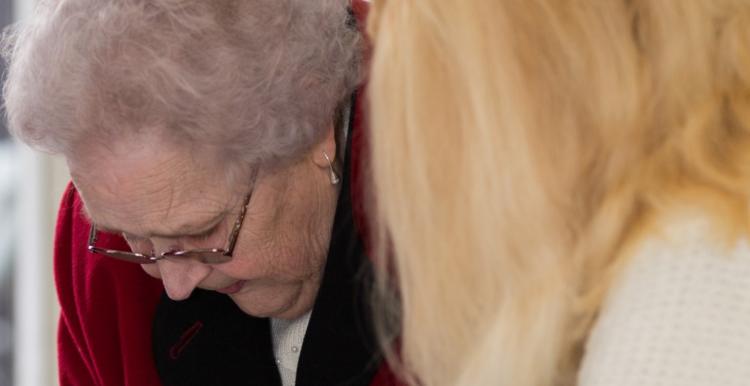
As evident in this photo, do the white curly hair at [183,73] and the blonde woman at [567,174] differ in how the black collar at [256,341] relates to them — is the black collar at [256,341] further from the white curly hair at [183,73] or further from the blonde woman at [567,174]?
the blonde woman at [567,174]

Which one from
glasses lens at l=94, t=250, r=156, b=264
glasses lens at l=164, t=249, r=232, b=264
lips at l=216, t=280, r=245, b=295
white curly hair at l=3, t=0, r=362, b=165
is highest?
white curly hair at l=3, t=0, r=362, b=165

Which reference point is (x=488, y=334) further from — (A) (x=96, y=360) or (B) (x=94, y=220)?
(A) (x=96, y=360)

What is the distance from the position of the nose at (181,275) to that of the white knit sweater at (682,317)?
2.25 ft

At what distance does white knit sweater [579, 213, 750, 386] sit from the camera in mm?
860

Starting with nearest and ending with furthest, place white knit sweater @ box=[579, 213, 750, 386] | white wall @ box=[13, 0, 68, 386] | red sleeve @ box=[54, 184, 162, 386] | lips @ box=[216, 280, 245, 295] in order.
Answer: white knit sweater @ box=[579, 213, 750, 386], lips @ box=[216, 280, 245, 295], red sleeve @ box=[54, 184, 162, 386], white wall @ box=[13, 0, 68, 386]

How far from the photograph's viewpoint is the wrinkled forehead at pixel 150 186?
131cm

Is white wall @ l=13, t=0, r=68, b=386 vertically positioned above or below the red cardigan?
below

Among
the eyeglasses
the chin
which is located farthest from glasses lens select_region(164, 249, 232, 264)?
the chin

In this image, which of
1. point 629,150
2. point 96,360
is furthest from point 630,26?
point 96,360

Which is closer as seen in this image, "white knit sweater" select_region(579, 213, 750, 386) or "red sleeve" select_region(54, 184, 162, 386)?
"white knit sweater" select_region(579, 213, 750, 386)

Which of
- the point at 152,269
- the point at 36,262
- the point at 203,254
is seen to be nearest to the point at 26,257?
the point at 36,262

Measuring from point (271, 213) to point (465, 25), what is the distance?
56cm

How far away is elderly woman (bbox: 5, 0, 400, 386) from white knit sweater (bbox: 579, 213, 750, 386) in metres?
0.51

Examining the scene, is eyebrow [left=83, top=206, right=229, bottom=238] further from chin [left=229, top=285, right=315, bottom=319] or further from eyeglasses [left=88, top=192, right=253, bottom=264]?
chin [left=229, top=285, right=315, bottom=319]
